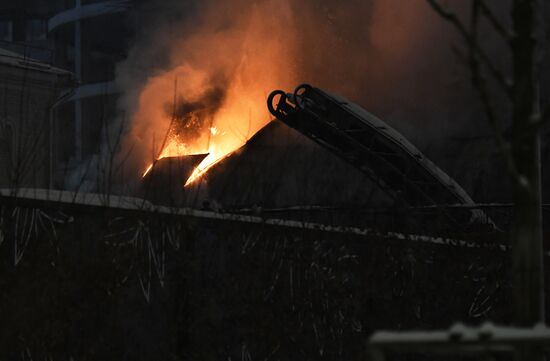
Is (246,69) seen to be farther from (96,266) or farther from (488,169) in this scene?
(96,266)

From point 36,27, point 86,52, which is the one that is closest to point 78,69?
point 86,52

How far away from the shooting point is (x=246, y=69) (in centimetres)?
3491

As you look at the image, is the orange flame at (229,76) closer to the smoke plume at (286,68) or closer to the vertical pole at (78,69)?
the smoke plume at (286,68)

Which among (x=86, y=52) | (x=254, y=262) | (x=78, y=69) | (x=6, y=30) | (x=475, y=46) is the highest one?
(x=6, y=30)

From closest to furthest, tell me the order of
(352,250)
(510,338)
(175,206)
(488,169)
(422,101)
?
1. (510,338)
2. (175,206)
3. (352,250)
4. (488,169)
5. (422,101)

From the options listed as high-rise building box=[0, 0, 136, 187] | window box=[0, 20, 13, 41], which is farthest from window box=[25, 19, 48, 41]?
high-rise building box=[0, 0, 136, 187]

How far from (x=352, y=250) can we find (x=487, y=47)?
16.7 metres

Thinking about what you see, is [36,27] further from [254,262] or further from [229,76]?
[254,262]

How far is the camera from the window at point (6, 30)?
61.2m

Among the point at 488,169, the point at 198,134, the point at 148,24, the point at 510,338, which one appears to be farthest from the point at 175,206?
the point at 148,24

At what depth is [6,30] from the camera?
62031mm

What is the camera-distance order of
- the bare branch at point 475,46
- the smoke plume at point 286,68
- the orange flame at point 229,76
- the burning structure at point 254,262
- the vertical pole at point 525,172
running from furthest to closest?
the orange flame at point 229,76, the smoke plume at point 286,68, the burning structure at point 254,262, the vertical pole at point 525,172, the bare branch at point 475,46

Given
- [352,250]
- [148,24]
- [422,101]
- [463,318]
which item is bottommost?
[463,318]

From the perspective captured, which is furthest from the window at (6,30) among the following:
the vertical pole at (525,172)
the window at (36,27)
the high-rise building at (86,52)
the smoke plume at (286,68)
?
the vertical pole at (525,172)
